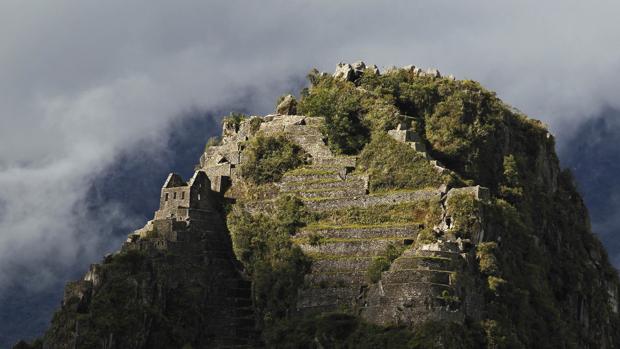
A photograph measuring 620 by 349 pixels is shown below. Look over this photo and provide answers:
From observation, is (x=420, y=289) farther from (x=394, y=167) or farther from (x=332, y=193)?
(x=332, y=193)

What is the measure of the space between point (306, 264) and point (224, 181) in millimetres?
13853

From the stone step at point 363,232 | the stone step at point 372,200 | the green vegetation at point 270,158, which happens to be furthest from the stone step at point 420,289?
the green vegetation at point 270,158

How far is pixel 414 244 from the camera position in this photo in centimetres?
11600

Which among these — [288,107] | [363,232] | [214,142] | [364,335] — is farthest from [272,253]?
[214,142]

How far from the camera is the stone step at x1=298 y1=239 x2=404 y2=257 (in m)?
118

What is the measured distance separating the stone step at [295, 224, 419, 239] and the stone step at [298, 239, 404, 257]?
2.17ft

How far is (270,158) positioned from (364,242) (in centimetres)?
1428

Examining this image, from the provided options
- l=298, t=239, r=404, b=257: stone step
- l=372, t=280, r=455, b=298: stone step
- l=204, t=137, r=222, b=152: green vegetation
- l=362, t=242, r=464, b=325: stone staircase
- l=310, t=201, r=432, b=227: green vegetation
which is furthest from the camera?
l=204, t=137, r=222, b=152: green vegetation

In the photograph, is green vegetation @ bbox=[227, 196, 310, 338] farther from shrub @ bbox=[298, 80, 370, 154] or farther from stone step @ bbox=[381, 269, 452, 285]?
stone step @ bbox=[381, 269, 452, 285]

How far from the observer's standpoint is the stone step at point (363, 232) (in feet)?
388

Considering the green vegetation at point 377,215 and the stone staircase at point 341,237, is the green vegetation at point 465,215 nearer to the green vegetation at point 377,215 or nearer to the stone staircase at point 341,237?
the stone staircase at point 341,237

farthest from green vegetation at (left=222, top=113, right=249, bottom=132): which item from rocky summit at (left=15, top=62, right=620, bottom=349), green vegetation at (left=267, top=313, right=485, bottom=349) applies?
green vegetation at (left=267, top=313, right=485, bottom=349)

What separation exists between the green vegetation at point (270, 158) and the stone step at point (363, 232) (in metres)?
8.00

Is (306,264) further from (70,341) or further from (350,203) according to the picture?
(70,341)
